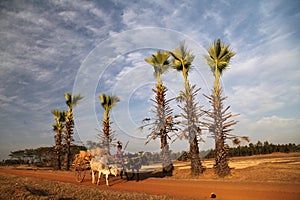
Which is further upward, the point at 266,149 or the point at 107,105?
the point at 107,105

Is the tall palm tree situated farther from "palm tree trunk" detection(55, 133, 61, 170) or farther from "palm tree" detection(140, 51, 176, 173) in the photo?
"palm tree trunk" detection(55, 133, 61, 170)

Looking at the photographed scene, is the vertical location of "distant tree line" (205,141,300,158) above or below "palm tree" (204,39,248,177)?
below

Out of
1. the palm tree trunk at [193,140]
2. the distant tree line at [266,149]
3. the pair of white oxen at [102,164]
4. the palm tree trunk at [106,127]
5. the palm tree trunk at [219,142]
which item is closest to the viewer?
the pair of white oxen at [102,164]

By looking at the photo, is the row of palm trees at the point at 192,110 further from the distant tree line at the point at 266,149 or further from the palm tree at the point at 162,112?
the distant tree line at the point at 266,149

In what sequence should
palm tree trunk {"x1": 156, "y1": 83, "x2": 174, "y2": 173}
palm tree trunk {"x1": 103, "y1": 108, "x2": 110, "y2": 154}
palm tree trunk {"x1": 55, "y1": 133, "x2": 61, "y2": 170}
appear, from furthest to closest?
palm tree trunk {"x1": 55, "y1": 133, "x2": 61, "y2": 170} → palm tree trunk {"x1": 103, "y1": 108, "x2": 110, "y2": 154} → palm tree trunk {"x1": 156, "y1": 83, "x2": 174, "y2": 173}

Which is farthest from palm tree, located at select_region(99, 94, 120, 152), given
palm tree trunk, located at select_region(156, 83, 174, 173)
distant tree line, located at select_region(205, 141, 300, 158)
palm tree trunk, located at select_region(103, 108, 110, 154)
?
distant tree line, located at select_region(205, 141, 300, 158)

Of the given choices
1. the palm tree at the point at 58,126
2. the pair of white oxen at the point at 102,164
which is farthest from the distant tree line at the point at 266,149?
the pair of white oxen at the point at 102,164

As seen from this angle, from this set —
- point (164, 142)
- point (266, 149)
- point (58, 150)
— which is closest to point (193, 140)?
point (164, 142)

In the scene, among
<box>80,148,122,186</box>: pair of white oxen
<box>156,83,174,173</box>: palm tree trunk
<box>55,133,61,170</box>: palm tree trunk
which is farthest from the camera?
<box>55,133,61,170</box>: palm tree trunk

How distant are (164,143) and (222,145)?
5.71m

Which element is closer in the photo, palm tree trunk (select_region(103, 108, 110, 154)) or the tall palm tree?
the tall palm tree

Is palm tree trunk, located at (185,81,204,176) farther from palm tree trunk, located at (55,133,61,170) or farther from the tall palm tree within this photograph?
palm tree trunk, located at (55,133,61,170)

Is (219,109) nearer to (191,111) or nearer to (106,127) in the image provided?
(191,111)

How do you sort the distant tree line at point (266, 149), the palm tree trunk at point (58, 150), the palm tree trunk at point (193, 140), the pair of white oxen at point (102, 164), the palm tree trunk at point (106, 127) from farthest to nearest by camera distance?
the distant tree line at point (266, 149), the palm tree trunk at point (58, 150), the palm tree trunk at point (106, 127), the palm tree trunk at point (193, 140), the pair of white oxen at point (102, 164)
